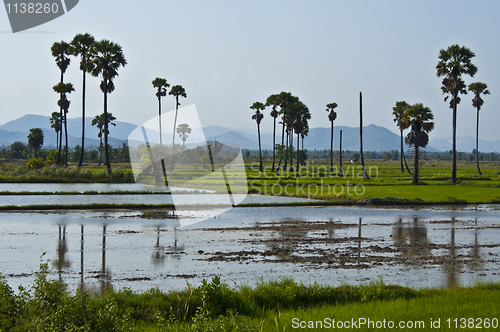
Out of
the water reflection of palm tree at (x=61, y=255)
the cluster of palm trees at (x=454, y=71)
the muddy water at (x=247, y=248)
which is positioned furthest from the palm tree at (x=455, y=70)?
A: the water reflection of palm tree at (x=61, y=255)

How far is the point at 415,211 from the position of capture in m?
30.6

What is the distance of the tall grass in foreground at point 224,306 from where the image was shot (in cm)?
621

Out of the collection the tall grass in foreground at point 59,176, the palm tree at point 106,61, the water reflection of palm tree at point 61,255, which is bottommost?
the water reflection of palm tree at point 61,255

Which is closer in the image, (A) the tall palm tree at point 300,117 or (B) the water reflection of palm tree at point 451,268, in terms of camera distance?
(B) the water reflection of palm tree at point 451,268

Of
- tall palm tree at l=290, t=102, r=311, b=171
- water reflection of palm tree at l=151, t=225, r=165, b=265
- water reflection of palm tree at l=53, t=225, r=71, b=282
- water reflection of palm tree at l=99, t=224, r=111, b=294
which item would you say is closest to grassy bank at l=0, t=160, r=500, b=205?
water reflection of palm tree at l=53, t=225, r=71, b=282

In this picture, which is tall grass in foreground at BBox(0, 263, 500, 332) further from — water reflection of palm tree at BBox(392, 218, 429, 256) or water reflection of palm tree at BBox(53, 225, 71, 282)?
water reflection of palm tree at BBox(392, 218, 429, 256)

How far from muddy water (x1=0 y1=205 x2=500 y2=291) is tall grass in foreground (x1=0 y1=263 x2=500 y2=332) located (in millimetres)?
1748

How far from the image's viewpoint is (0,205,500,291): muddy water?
1219 centimetres

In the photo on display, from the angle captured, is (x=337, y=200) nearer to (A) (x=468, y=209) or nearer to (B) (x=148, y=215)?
(A) (x=468, y=209)

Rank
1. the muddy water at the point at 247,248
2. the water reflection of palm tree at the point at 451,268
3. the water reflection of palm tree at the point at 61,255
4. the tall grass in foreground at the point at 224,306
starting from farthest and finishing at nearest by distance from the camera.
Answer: the water reflection of palm tree at the point at 61,255
the muddy water at the point at 247,248
the water reflection of palm tree at the point at 451,268
the tall grass in foreground at the point at 224,306

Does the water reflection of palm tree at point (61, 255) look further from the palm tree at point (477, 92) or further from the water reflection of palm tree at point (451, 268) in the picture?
the palm tree at point (477, 92)

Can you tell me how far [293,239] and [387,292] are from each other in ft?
29.7

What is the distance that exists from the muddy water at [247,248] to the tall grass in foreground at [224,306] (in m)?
1.75

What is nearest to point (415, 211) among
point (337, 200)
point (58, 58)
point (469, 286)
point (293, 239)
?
point (337, 200)
